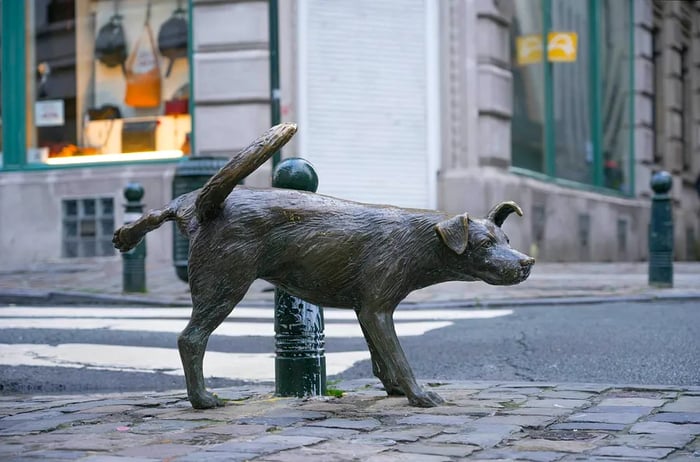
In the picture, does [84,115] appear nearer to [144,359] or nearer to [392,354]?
[144,359]

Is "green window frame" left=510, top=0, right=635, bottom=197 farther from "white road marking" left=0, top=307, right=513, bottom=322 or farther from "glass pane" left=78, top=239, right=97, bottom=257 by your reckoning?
"white road marking" left=0, top=307, right=513, bottom=322

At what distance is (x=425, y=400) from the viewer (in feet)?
15.1

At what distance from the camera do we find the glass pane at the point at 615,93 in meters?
21.9

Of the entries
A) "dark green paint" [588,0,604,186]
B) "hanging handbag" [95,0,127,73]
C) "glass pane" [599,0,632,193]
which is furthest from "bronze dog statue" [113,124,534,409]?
"glass pane" [599,0,632,193]

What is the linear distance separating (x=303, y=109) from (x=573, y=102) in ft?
22.7

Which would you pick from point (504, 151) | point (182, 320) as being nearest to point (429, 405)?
point (182, 320)

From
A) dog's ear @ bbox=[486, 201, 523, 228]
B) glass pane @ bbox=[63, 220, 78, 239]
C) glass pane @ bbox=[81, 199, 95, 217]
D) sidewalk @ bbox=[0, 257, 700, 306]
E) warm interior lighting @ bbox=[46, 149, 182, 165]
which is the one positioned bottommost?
sidewalk @ bbox=[0, 257, 700, 306]

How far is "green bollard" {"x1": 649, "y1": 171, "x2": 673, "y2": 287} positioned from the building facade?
168 inches

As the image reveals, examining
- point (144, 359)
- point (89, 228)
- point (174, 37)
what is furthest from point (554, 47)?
point (144, 359)

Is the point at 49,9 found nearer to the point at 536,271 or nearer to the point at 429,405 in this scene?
the point at 536,271

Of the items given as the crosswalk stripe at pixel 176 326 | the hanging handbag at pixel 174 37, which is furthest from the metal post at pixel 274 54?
the hanging handbag at pixel 174 37

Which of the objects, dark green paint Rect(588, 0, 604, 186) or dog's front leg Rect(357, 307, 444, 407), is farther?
dark green paint Rect(588, 0, 604, 186)

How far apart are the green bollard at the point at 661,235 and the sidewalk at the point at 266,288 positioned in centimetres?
24

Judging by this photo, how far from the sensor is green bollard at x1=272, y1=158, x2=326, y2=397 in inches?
200
